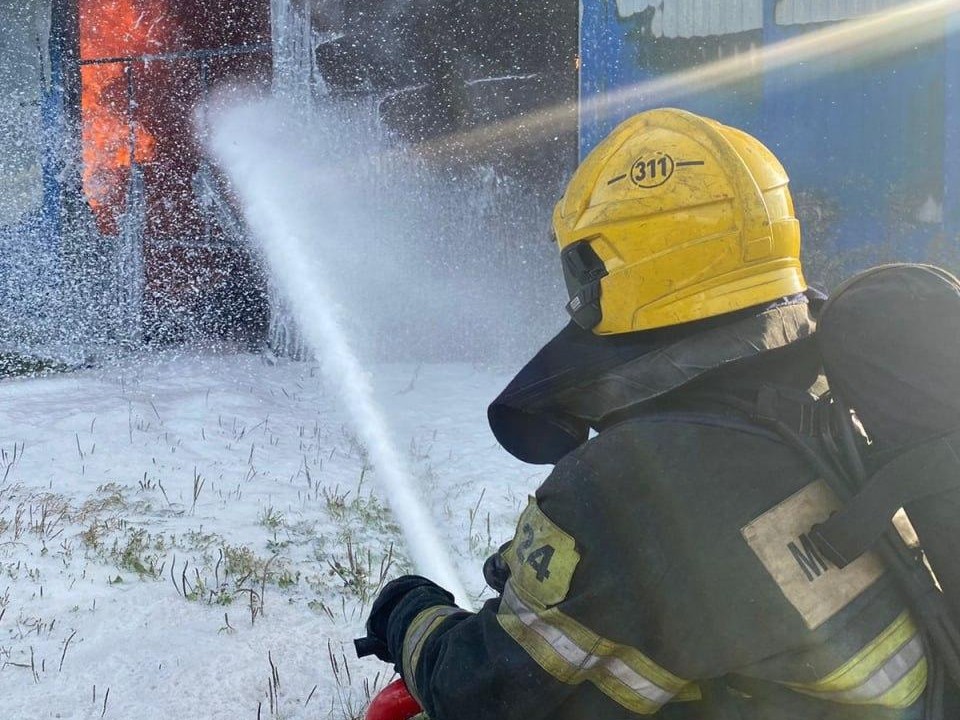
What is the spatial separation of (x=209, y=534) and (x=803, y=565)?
2.99 meters

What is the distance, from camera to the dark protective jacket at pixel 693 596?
4.04 ft

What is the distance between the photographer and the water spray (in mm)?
7570

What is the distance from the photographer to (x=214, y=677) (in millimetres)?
2654

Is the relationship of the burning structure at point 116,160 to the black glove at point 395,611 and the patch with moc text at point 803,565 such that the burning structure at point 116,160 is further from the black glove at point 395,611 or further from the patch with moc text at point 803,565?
the patch with moc text at point 803,565

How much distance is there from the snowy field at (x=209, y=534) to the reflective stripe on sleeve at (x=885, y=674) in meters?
1.70

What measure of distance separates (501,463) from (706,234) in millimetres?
3717

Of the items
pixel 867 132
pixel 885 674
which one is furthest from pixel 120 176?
pixel 885 674

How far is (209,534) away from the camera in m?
3.72

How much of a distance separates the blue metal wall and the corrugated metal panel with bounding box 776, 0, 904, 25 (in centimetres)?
7

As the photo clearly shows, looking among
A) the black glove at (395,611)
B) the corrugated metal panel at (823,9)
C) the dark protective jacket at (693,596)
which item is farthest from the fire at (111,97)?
the dark protective jacket at (693,596)

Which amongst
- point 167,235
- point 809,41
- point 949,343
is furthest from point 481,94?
point 949,343

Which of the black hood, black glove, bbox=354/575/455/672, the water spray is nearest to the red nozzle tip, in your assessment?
black glove, bbox=354/575/455/672

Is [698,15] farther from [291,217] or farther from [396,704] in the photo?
[396,704]

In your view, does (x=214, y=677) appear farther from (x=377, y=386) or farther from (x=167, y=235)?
(x=167, y=235)
